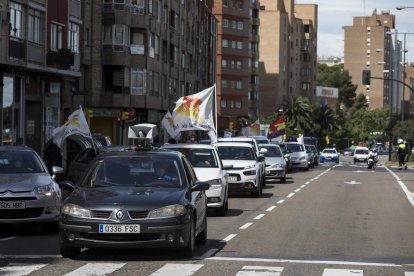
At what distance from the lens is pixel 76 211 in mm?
12445

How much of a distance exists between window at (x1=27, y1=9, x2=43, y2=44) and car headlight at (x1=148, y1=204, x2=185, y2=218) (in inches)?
1191

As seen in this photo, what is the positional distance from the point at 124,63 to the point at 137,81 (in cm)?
179

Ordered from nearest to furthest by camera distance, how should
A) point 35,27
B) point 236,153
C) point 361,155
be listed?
point 236,153, point 35,27, point 361,155

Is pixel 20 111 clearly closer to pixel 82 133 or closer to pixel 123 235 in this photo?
pixel 82 133

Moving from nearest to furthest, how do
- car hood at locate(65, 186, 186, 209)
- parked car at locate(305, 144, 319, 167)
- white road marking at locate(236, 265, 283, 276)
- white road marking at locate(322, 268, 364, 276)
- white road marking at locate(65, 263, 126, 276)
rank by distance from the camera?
white road marking at locate(65, 263, 126, 276) → white road marking at locate(236, 265, 283, 276) → white road marking at locate(322, 268, 364, 276) → car hood at locate(65, 186, 186, 209) → parked car at locate(305, 144, 319, 167)

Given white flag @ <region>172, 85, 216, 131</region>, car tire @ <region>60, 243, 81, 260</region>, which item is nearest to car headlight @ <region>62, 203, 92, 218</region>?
car tire @ <region>60, 243, 81, 260</region>

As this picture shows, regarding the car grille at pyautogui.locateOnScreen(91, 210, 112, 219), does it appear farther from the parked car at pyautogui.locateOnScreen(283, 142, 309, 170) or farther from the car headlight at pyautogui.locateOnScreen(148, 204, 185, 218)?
the parked car at pyautogui.locateOnScreen(283, 142, 309, 170)

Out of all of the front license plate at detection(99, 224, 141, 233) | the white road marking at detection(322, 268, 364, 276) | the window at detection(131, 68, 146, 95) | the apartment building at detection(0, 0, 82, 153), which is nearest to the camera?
the white road marking at detection(322, 268, 364, 276)

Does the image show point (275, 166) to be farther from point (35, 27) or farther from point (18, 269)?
point (18, 269)

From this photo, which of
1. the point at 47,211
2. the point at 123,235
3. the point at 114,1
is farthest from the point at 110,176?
the point at 114,1

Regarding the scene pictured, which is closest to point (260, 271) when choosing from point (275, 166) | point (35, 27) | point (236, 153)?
point (236, 153)

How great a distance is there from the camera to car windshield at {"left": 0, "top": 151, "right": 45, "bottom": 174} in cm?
1722

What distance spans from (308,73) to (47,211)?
14302 cm

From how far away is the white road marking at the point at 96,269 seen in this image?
11.3m
